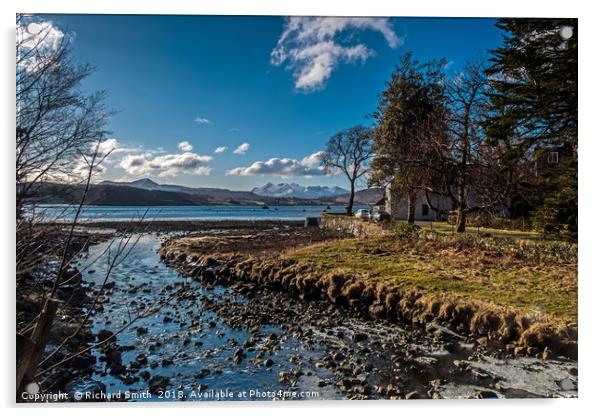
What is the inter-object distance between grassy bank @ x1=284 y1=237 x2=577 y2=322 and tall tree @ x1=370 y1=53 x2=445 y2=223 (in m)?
2.66

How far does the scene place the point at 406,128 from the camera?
1534cm

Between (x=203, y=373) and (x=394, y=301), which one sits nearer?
(x=203, y=373)

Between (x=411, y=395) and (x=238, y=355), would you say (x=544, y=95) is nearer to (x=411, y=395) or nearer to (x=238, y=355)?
(x=411, y=395)

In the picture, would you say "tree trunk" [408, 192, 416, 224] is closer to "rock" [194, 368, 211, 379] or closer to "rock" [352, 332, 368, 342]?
"rock" [352, 332, 368, 342]

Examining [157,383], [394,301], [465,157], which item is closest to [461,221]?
[465,157]

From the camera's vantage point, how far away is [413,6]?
504 cm

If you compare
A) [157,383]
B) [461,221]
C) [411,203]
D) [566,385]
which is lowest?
[157,383]

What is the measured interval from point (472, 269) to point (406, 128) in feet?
26.1

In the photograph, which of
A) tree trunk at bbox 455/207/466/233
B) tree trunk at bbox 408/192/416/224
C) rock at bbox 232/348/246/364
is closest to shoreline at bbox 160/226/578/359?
rock at bbox 232/348/246/364

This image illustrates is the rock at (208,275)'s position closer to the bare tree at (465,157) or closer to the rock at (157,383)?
the rock at (157,383)

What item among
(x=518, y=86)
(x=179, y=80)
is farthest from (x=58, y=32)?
(x=518, y=86)

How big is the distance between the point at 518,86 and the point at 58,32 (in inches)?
258

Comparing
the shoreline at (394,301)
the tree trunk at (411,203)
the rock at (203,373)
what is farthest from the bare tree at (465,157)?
the rock at (203,373)
